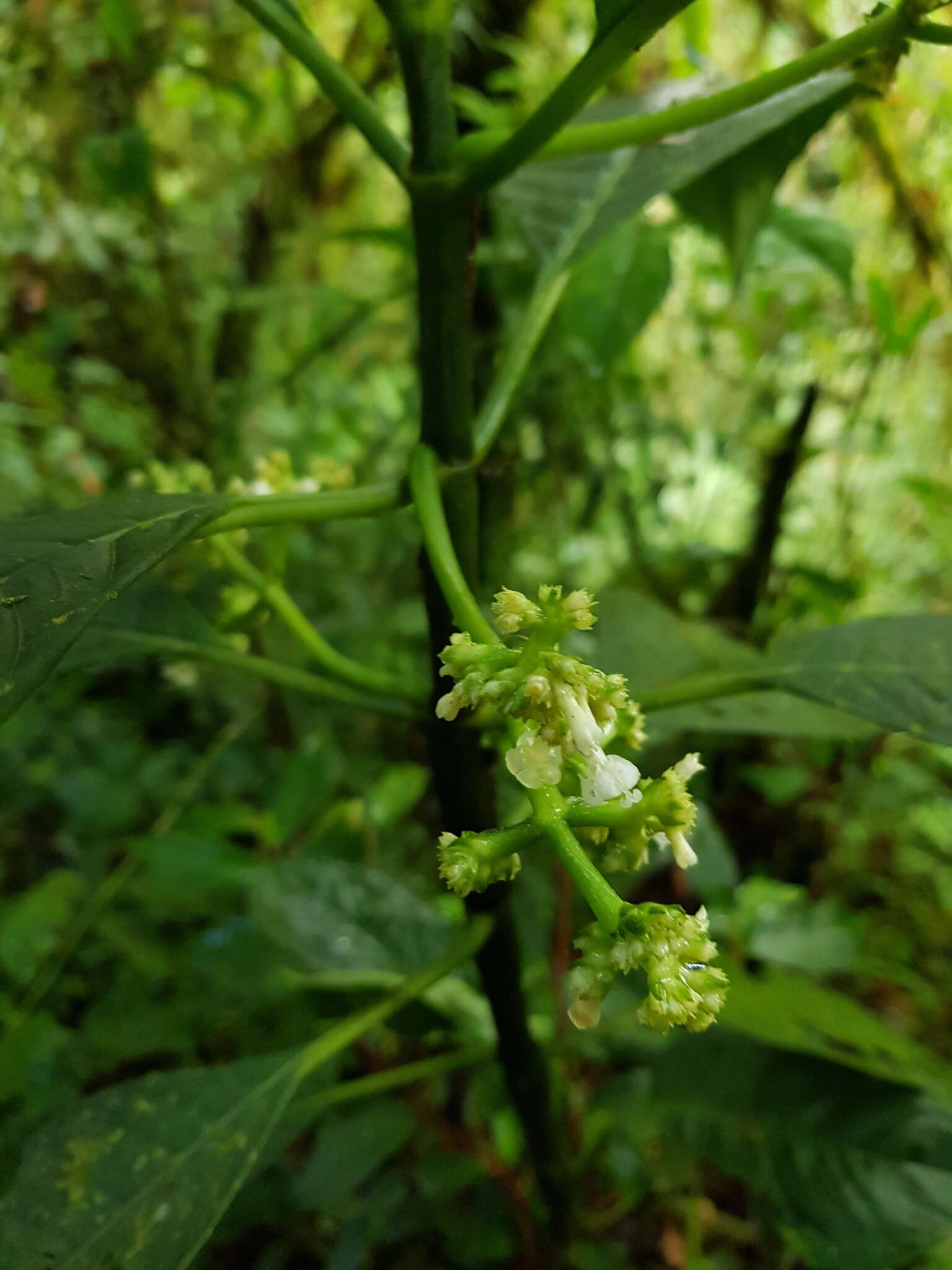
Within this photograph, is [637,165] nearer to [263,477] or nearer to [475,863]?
[263,477]

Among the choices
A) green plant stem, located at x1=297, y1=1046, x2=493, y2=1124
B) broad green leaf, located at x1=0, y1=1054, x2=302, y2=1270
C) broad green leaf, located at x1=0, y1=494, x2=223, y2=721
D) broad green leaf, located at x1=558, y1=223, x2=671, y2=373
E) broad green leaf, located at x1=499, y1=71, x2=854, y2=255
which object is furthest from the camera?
broad green leaf, located at x1=558, y1=223, x2=671, y2=373

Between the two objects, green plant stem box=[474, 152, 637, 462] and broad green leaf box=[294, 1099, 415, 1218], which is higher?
green plant stem box=[474, 152, 637, 462]

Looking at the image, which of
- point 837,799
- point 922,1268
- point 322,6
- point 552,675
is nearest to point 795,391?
point 837,799

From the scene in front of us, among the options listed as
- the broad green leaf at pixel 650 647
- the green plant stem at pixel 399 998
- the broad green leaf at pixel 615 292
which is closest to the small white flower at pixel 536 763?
the green plant stem at pixel 399 998

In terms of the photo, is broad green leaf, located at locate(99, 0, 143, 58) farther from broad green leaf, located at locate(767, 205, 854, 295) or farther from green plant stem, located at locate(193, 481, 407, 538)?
green plant stem, located at locate(193, 481, 407, 538)

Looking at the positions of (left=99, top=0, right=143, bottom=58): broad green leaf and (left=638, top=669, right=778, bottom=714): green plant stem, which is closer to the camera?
(left=638, top=669, right=778, bottom=714): green plant stem

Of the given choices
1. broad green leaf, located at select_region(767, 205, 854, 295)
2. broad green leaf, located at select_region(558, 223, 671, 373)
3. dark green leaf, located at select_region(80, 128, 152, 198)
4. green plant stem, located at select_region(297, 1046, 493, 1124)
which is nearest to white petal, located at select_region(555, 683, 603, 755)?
green plant stem, located at select_region(297, 1046, 493, 1124)

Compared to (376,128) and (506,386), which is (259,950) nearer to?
(506,386)
